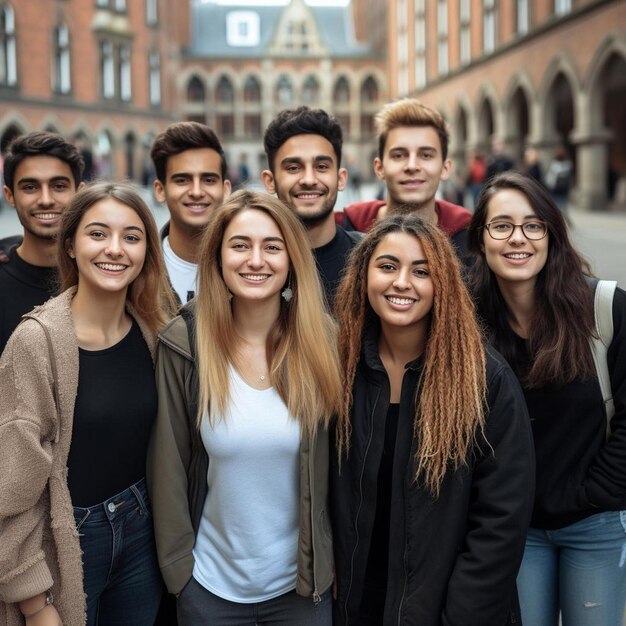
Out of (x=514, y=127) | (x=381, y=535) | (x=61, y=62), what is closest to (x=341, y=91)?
(x=61, y=62)

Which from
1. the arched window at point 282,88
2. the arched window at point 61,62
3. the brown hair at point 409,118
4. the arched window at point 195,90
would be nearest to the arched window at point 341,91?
the arched window at point 282,88

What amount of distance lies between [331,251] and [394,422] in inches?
54.6

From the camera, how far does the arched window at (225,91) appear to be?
61500 millimetres

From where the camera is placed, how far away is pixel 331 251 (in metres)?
3.75

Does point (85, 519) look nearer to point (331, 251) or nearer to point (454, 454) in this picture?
point (454, 454)

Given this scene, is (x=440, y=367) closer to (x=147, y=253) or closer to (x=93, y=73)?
(x=147, y=253)

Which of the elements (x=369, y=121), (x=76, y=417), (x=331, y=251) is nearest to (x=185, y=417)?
(x=76, y=417)

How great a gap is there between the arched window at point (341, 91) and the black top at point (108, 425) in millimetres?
60849

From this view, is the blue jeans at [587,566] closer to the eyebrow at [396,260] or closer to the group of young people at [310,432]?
the group of young people at [310,432]

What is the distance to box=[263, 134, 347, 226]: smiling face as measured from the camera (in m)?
3.70

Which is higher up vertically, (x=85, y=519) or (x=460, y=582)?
(x=85, y=519)

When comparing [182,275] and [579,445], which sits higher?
[182,275]

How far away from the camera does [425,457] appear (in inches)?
95.2

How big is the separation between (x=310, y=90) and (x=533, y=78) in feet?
131
